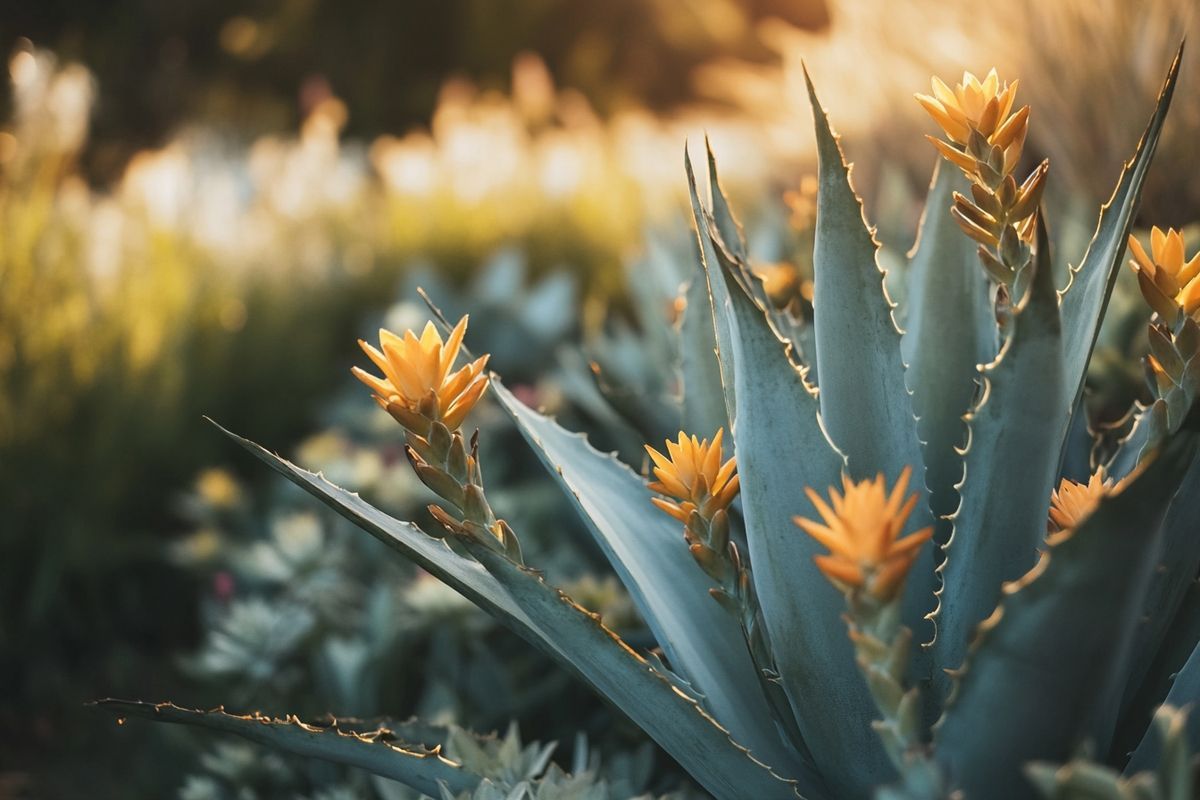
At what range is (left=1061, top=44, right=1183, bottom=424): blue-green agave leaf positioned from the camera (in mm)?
971

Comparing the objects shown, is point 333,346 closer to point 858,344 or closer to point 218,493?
point 218,493

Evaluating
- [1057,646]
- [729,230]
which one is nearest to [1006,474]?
[1057,646]

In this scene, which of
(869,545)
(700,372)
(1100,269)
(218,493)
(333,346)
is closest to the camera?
(869,545)

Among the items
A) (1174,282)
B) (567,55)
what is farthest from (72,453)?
(567,55)

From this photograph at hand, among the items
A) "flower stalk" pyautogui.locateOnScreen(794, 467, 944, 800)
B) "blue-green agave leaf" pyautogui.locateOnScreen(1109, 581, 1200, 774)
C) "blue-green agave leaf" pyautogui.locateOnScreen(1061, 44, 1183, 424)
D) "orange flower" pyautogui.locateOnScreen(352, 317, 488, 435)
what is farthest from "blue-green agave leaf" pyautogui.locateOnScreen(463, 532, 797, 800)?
"blue-green agave leaf" pyautogui.locateOnScreen(1061, 44, 1183, 424)

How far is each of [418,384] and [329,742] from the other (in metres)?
0.36

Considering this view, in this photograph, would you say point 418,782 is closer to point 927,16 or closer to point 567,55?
point 927,16

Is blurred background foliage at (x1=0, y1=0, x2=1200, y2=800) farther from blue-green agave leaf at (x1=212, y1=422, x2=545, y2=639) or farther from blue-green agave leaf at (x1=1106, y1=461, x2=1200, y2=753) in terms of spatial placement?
blue-green agave leaf at (x1=1106, y1=461, x2=1200, y2=753)

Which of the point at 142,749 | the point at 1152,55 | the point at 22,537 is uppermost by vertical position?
the point at 1152,55

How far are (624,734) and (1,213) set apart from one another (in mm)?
2357

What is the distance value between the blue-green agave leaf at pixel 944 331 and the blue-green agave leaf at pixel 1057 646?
1.08 ft

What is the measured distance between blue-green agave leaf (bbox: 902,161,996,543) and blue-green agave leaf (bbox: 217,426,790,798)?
14.6 inches

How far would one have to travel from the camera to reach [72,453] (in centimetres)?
268

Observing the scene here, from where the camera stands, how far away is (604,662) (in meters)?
0.97
